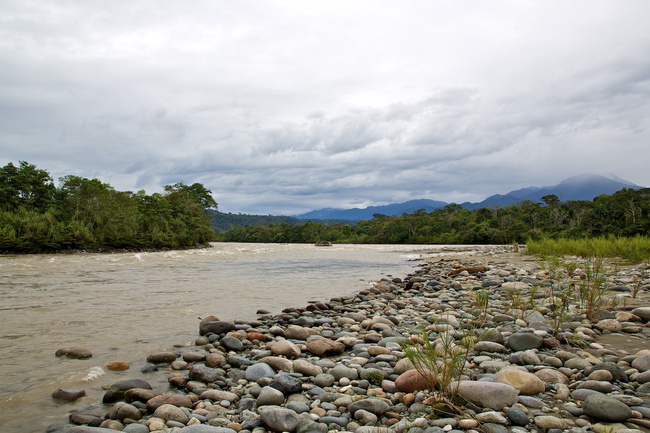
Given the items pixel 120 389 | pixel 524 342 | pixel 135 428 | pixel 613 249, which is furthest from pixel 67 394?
pixel 613 249

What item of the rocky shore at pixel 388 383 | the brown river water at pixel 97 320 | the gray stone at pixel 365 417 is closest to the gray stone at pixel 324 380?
the rocky shore at pixel 388 383

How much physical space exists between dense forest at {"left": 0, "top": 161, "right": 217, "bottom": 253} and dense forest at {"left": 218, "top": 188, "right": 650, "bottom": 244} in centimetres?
5149

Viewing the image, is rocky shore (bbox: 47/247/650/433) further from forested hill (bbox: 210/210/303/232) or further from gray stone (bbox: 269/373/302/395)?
forested hill (bbox: 210/210/303/232)

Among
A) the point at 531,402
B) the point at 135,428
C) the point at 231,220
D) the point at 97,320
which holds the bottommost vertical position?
the point at 97,320

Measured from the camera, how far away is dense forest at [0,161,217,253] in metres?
36.1

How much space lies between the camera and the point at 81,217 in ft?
152

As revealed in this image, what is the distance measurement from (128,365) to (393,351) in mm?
3578

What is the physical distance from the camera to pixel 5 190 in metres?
41.9

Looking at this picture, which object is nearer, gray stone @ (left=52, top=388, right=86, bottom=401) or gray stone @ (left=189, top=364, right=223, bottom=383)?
gray stone @ (left=52, top=388, right=86, bottom=401)

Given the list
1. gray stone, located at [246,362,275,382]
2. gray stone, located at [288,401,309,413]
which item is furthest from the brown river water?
gray stone, located at [288,401,309,413]

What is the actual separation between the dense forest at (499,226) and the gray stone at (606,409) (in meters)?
39.8

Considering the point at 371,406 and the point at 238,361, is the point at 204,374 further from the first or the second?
the point at 371,406

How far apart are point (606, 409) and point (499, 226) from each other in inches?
3352

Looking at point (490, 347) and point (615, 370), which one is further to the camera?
point (490, 347)
